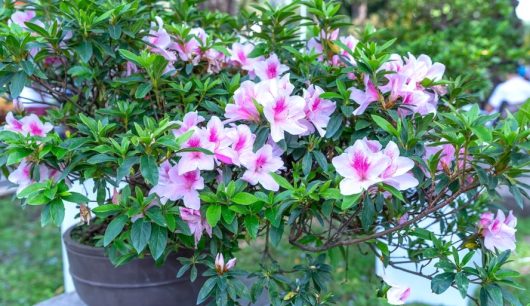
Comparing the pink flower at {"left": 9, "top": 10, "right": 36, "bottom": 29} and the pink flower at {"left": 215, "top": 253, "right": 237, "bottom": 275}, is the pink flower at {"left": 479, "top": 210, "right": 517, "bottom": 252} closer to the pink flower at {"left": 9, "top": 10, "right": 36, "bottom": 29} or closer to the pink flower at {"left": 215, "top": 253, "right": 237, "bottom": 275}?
the pink flower at {"left": 215, "top": 253, "right": 237, "bottom": 275}

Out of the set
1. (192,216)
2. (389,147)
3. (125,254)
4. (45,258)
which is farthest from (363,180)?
(45,258)

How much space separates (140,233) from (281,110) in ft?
1.39

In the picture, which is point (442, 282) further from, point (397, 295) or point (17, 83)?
point (17, 83)

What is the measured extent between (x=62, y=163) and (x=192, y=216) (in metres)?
0.37

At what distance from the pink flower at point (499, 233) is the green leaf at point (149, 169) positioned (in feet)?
2.79

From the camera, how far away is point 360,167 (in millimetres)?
1133

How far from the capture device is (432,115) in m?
1.27

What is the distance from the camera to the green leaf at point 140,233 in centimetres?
121

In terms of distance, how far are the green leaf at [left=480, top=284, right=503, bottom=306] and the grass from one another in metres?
2.35

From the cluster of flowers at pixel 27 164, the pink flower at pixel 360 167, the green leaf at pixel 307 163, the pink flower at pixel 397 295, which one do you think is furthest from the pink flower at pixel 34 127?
the pink flower at pixel 397 295

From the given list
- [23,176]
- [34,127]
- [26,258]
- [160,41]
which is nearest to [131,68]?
[160,41]

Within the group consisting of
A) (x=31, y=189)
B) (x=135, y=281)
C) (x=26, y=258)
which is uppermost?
(x=31, y=189)

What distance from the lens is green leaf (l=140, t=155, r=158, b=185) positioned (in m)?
1.13

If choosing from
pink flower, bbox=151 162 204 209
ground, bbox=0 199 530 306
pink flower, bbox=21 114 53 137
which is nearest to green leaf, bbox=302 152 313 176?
pink flower, bbox=151 162 204 209
